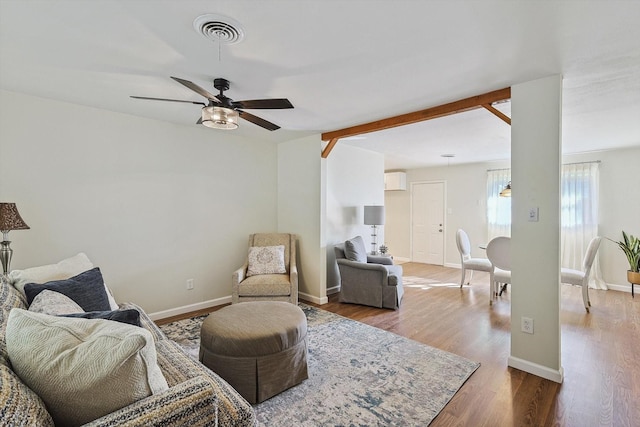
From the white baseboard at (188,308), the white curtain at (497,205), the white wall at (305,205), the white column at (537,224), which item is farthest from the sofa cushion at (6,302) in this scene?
the white curtain at (497,205)

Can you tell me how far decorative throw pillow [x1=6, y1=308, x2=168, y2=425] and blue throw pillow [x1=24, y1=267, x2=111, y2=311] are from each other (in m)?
1.02

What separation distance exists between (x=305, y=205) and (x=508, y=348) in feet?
9.55

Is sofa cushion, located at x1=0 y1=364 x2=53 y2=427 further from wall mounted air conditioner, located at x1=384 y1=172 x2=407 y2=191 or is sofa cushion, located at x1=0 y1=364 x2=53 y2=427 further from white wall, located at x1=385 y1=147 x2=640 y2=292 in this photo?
wall mounted air conditioner, located at x1=384 y1=172 x2=407 y2=191

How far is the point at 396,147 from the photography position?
5023mm

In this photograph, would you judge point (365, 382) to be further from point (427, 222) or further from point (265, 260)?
point (427, 222)

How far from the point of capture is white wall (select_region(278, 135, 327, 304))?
421cm

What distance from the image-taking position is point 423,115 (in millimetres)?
3117

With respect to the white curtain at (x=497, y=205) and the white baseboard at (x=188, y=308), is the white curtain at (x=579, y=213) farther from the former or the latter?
the white baseboard at (x=188, y=308)

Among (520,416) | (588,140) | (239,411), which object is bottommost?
(520,416)

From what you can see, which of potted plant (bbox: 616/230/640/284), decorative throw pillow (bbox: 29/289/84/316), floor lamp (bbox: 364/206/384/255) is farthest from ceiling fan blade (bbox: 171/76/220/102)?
potted plant (bbox: 616/230/640/284)

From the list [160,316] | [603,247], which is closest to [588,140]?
[603,247]

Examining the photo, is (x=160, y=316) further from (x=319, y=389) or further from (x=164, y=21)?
(x=164, y=21)

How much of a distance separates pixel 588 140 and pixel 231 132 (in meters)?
5.20

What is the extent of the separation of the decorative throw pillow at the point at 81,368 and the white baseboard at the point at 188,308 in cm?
279
